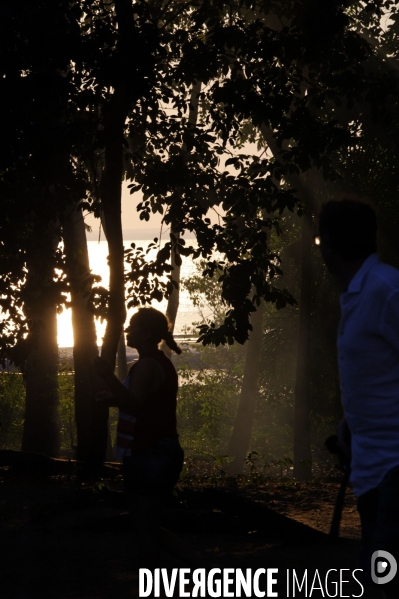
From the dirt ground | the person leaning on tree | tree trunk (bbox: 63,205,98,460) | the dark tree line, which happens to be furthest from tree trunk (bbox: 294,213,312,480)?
the person leaning on tree

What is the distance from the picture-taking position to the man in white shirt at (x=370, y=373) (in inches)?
116

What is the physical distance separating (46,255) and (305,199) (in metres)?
8.73

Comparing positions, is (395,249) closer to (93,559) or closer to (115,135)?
(115,135)

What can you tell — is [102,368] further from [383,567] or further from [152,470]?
[383,567]

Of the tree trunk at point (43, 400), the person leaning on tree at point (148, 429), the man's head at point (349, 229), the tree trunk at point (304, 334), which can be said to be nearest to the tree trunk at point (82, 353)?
the tree trunk at point (43, 400)

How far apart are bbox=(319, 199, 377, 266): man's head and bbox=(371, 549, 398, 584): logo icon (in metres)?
1.00

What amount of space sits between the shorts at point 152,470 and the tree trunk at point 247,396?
63.3 ft

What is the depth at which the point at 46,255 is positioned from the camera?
11.4m

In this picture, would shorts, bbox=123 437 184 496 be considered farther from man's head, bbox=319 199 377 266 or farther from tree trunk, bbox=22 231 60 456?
tree trunk, bbox=22 231 60 456

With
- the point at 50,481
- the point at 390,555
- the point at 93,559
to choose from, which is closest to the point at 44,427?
the point at 50,481

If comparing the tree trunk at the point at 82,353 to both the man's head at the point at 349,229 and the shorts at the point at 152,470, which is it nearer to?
the shorts at the point at 152,470

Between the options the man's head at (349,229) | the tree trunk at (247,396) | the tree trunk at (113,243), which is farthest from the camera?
the tree trunk at (247,396)

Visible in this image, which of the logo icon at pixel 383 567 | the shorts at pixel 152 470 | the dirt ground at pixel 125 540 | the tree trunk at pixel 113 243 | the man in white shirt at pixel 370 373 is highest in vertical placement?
the tree trunk at pixel 113 243

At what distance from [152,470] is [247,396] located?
20.0 metres
